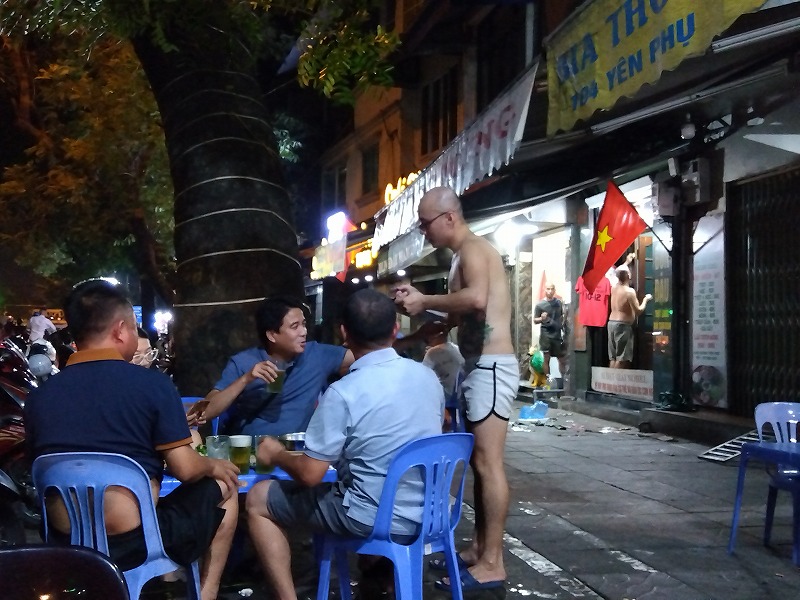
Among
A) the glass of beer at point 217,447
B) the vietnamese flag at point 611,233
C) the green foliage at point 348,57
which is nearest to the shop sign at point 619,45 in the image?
the green foliage at point 348,57

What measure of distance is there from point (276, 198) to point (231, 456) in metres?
2.67

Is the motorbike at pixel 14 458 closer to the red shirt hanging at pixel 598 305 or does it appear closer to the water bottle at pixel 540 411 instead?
the water bottle at pixel 540 411

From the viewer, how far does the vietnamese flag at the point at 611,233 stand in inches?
356

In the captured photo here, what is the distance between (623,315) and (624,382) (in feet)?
3.28

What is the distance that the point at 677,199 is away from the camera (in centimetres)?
995

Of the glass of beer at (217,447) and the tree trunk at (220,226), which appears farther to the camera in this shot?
the tree trunk at (220,226)

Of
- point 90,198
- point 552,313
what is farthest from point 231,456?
point 90,198

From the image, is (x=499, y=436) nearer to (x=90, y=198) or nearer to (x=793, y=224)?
(x=793, y=224)

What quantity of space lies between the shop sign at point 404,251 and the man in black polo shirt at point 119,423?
912cm

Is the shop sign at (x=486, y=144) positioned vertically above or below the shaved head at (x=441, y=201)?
above

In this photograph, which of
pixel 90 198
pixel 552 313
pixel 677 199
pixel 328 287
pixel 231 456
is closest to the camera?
pixel 231 456

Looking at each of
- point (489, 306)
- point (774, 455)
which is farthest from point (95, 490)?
point (774, 455)

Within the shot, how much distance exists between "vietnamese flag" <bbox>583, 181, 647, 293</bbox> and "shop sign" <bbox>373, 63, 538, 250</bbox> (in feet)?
6.73

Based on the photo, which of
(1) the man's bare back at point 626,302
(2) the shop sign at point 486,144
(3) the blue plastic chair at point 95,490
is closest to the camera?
(3) the blue plastic chair at point 95,490
